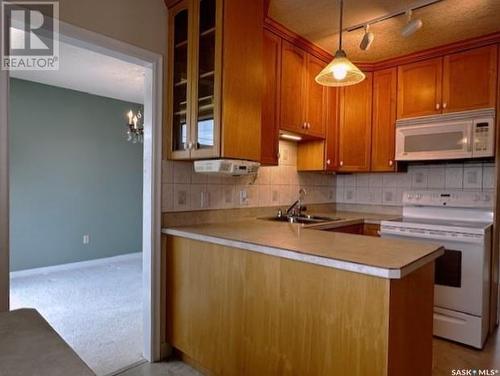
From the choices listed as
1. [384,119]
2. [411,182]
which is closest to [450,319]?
[411,182]

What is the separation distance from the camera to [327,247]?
5.07 feet

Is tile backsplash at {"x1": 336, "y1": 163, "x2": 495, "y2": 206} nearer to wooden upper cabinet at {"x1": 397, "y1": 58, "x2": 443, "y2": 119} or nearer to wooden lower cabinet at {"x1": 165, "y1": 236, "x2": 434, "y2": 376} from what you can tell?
wooden upper cabinet at {"x1": 397, "y1": 58, "x2": 443, "y2": 119}

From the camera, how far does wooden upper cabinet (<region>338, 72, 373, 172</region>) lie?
10.7ft

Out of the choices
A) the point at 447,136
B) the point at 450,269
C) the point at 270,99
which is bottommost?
the point at 450,269

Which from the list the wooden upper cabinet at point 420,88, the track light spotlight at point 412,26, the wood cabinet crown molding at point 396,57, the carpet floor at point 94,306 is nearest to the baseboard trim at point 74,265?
the carpet floor at point 94,306

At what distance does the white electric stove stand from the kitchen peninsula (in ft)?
3.56

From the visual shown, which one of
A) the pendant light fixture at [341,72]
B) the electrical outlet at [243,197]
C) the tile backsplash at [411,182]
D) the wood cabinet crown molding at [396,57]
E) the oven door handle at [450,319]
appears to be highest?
the wood cabinet crown molding at [396,57]

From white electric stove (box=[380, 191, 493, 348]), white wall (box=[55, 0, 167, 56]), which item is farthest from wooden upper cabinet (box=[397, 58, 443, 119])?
white wall (box=[55, 0, 167, 56])

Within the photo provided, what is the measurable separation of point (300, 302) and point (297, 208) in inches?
69.1

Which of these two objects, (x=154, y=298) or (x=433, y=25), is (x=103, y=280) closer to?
(x=154, y=298)

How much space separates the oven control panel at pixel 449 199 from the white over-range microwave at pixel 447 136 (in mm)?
407

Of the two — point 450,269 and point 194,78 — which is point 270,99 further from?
point 450,269

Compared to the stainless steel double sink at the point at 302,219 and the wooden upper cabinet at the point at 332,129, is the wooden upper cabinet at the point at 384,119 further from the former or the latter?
the stainless steel double sink at the point at 302,219

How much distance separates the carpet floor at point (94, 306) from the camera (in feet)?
7.34
